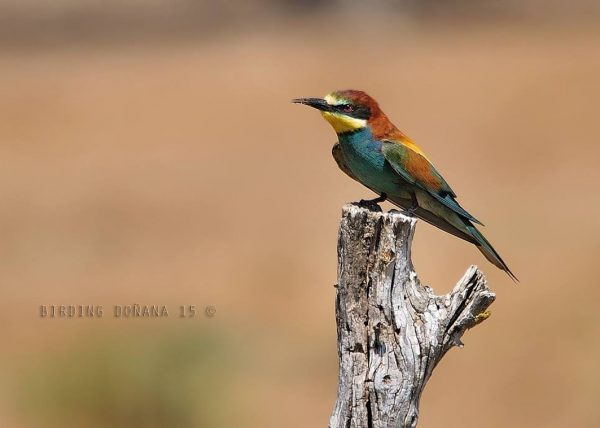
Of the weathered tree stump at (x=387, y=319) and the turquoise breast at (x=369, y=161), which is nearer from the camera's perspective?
the weathered tree stump at (x=387, y=319)

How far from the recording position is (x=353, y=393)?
3.41 meters

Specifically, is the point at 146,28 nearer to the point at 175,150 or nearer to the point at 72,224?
the point at 175,150

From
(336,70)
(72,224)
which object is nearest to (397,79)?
(336,70)

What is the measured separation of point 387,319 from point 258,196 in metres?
8.52

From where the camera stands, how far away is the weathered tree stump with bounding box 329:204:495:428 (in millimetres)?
3402

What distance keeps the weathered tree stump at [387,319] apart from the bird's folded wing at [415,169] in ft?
3.88

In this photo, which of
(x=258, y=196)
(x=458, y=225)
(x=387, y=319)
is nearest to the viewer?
(x=387, y=319)

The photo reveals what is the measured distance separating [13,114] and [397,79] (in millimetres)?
5555

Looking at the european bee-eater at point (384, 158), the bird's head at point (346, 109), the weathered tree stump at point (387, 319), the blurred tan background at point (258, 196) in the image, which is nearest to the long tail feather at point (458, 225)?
the european bee-eater at point (384, 158)

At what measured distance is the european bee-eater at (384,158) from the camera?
184 inches

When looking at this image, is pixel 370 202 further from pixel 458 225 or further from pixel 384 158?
pixel 458 225

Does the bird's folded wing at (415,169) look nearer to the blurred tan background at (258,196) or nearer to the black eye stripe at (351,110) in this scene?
the black eye stripe at (351,110)

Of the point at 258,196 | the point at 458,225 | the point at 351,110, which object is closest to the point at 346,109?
the point at 351,110

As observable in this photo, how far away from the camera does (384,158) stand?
4684 mm
